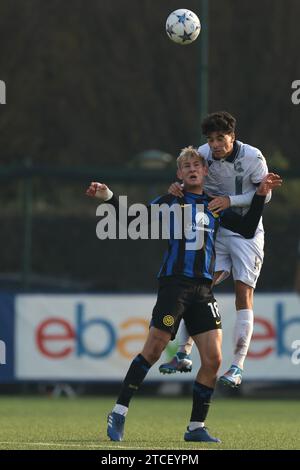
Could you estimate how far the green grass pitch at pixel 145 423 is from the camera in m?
10.4

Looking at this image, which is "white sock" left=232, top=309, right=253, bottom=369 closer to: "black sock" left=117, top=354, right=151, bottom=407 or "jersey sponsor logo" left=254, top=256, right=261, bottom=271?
"jersey sponsor logo" left=254, top=256, right=261, bottom=271

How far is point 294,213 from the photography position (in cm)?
2188

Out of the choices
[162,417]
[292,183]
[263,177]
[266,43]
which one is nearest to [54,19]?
[266,43]

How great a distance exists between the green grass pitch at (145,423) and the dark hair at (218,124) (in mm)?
2264

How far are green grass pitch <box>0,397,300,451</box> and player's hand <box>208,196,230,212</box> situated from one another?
5.51 ft

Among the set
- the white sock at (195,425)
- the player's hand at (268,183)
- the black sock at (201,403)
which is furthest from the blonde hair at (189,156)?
the white sock at (195,425)

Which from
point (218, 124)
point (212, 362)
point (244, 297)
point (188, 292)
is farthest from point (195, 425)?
point (218, 124)

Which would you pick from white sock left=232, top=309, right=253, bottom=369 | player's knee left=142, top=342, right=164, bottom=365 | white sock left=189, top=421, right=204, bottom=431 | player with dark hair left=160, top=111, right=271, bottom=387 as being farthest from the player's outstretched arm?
white sock left=189, top=421, right=204, bottom=431

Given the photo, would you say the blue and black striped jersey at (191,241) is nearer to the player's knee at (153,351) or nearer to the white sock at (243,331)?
the player's knee at (153,351)

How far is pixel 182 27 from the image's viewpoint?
490 inches

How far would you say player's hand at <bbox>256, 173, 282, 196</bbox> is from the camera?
35.0 ft

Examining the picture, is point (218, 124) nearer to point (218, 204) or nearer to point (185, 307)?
point (218, 204)

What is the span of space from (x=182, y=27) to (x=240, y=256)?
7.36ft

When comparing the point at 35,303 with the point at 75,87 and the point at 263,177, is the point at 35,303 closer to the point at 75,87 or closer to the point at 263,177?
Answer: the point at 263,177
